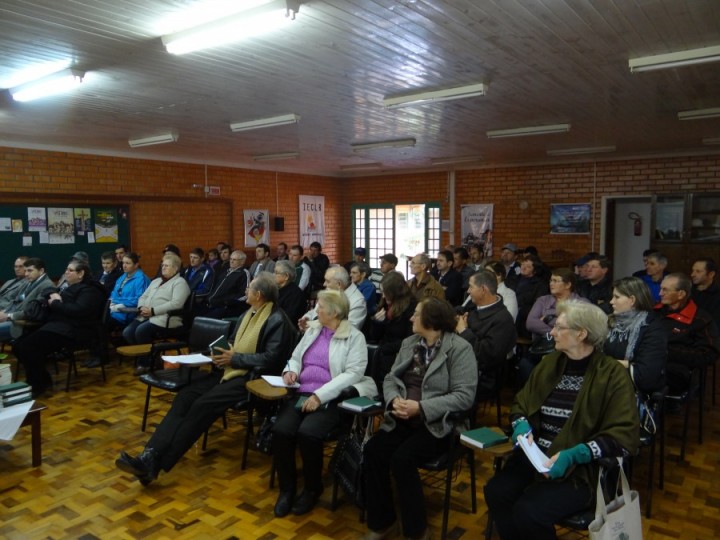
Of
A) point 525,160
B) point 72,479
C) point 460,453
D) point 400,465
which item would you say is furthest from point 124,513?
point 525,160

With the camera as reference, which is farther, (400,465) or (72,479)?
(72,479)

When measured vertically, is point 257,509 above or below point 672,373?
below

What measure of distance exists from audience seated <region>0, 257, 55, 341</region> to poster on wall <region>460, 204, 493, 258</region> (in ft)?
24.9

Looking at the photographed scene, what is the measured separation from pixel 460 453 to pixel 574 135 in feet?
19.1

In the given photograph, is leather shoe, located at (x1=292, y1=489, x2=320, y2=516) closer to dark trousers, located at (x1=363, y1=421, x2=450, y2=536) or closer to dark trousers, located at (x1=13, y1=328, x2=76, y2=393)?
dark trousers, located at (x1=363, y1=421, x2=450, y2=536)

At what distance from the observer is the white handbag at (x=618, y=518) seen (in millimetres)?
2148

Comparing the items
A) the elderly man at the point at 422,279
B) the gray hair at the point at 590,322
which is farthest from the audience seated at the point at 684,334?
the elderly man at the point at 422,279

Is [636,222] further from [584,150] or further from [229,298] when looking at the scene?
[229,298]

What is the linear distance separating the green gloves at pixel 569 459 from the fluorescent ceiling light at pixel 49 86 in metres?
4.24

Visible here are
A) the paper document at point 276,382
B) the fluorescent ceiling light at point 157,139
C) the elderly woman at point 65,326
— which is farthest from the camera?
the fluorescent ceiling light at point 157,139

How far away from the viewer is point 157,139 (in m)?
7.38

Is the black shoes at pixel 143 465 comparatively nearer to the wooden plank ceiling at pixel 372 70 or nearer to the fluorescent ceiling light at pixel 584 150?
the wooden plank ceiling at pixel 372 70

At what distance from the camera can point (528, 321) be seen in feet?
15.6

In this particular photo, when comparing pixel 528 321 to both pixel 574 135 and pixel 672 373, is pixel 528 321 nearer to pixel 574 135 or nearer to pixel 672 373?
pixel 672 373
